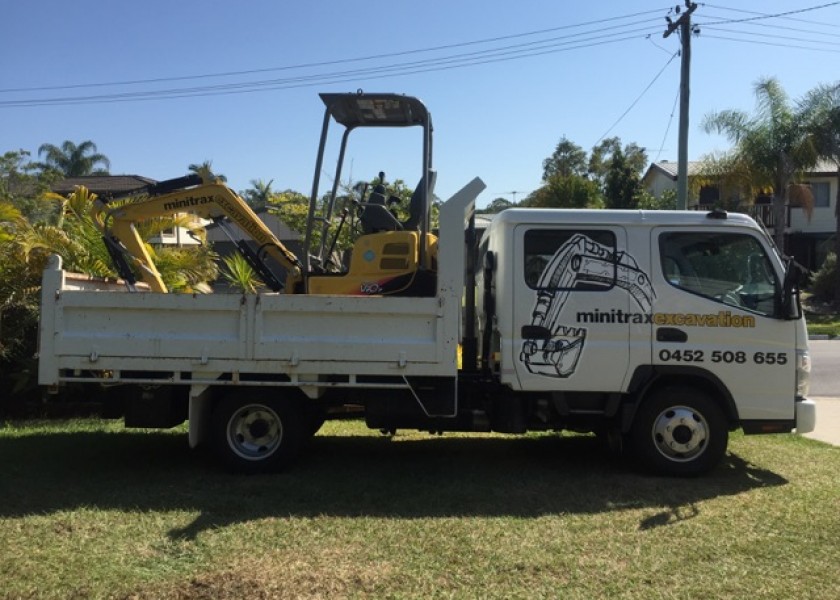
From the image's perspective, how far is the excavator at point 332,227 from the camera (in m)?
6.69

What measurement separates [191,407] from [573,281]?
3445 mm

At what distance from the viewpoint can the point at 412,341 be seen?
6.13m

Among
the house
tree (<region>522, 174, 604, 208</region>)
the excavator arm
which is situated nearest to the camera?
the excavator arm

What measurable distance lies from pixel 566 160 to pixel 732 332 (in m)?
51.8

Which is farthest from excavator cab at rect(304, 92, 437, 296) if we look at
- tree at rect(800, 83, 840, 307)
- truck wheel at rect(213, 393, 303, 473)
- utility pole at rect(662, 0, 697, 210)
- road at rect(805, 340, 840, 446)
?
tree at rect(800, 83, 840, 307)

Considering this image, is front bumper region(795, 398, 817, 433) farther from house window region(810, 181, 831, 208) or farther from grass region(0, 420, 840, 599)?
house window region(810, 181, 831, 208)

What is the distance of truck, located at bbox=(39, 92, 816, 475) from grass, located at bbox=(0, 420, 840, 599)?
0.51 m

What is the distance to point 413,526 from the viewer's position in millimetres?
5141

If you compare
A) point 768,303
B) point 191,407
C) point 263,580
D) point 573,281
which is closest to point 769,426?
point 768,303

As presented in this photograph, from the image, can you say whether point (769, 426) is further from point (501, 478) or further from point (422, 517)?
point (422, 517)

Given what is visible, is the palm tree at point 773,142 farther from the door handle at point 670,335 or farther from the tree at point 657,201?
the door handle at point 670,335

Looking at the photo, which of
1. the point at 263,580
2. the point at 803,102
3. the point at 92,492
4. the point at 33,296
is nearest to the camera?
the point at 263,580

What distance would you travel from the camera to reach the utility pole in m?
15.8

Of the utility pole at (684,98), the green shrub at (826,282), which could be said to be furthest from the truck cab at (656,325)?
the green shrub at (826,282)
